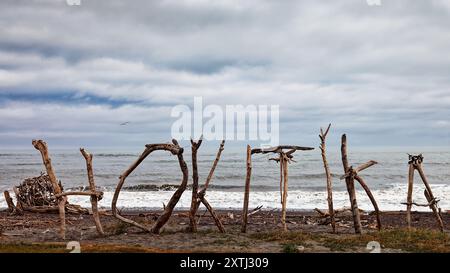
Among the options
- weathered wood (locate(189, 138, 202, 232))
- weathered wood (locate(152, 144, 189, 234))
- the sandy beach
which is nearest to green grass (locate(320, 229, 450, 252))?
the sandy beach

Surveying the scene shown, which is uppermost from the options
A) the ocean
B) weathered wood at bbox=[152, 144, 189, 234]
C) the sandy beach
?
weathered wood at bbox=[152, 144, 189, 234]

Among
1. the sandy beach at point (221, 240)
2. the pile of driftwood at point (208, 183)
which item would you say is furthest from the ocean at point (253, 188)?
the pile of driftwood at point (208, 183)

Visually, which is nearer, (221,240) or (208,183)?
(221,240)

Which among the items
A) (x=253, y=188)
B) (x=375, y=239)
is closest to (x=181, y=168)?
(x=375, y=239)

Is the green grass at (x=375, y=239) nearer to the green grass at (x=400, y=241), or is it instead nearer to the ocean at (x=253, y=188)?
the green grass at (x=400, y=241)

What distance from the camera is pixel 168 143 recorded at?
1360 cm

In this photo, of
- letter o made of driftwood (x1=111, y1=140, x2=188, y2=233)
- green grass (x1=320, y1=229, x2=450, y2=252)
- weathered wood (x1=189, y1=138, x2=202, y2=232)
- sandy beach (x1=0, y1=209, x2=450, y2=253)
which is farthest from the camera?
weathered wood (x1=189, y1=138, x2=202, y2=232)

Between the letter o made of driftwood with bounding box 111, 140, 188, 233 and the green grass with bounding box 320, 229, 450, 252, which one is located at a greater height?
the letter o made of driftwood with bounding box 111, 140, 188, 233

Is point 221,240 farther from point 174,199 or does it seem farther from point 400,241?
point 400,241

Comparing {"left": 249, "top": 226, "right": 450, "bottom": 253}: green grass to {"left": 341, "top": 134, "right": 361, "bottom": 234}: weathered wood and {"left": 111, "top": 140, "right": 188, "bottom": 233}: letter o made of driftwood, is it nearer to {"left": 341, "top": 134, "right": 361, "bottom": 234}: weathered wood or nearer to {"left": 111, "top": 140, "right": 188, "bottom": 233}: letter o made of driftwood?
{"left": 341, "top": 134, "right": 361, "bottom": 234}: weathered wood

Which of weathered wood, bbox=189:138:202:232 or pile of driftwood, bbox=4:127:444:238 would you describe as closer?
pile of driftwood, bbox=4:127:444:238

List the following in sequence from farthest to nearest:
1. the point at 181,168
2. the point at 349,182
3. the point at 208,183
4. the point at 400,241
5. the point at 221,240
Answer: the point at 208,183 < the point at 349,182 < the point at 181,168 < the point at 221,240 < the point at 400,241
